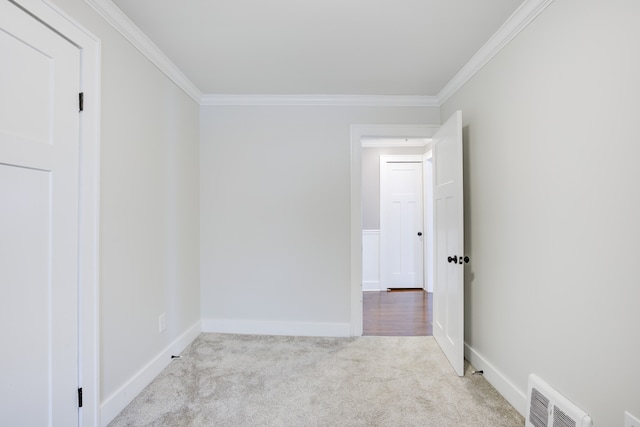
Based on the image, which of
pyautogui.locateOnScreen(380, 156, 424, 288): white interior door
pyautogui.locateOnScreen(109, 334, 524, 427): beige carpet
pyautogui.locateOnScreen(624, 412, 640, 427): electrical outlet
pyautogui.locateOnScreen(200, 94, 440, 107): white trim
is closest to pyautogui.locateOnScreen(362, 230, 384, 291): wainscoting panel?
pyautogui.locateOnScreen(380, 156, 424, 288): white interior door

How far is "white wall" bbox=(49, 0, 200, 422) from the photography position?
1.74m

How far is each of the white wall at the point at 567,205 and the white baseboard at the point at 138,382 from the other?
7.95 feet

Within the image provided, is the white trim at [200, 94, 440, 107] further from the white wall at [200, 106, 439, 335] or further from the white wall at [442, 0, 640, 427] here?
the white wall at [442, 0, 640, 427]

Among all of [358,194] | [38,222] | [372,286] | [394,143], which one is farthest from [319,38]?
[372,286]

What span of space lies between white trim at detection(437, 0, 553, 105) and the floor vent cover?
→ 6.57ft

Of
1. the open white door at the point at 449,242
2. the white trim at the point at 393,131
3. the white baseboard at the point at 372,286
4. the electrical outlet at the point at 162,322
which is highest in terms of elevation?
the white trim at the point at 393,131

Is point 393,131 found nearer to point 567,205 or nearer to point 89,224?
point 567,205

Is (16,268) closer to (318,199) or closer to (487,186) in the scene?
(318,199)

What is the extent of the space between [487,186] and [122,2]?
2.57 meters

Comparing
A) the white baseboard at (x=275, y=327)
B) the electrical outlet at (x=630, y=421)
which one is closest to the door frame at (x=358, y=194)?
the white baseboard at (x=275, y=327)

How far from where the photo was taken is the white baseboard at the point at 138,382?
1.73m

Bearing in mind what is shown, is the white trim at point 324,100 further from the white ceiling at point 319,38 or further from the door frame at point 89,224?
the door frame at point 89,224

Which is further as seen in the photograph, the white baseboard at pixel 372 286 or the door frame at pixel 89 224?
the white baseboard at pixel 372 286

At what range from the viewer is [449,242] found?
2436mm
